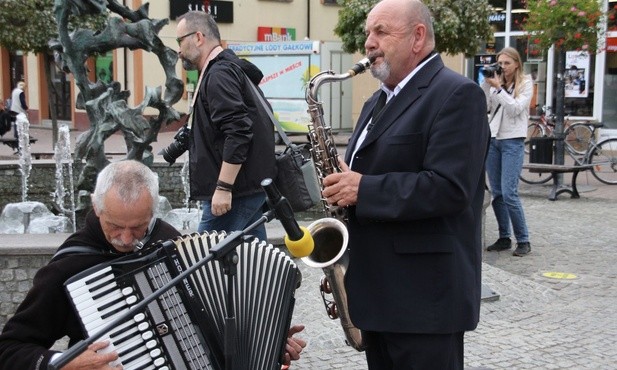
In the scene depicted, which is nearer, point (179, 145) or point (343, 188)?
point (343, 188)

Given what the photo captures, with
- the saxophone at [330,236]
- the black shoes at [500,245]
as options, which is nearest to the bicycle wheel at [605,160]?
the black shoes at [500,245]

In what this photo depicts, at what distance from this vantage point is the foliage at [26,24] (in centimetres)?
1636

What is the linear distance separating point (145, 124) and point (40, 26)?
11.4 metres

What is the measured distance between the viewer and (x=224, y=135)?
438 centimetres

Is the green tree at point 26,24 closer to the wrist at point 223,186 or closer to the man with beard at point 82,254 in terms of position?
the wrist at point 223,186

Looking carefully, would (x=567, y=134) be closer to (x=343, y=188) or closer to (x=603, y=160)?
(x=603, y=160)

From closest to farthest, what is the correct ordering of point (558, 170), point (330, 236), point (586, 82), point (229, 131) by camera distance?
point (330, 236), point (229, 131), point (558, 170), point (586, 82)

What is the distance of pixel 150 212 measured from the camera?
2.75 meters

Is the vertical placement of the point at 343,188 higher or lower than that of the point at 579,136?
higher

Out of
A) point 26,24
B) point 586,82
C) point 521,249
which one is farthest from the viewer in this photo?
point 586,82

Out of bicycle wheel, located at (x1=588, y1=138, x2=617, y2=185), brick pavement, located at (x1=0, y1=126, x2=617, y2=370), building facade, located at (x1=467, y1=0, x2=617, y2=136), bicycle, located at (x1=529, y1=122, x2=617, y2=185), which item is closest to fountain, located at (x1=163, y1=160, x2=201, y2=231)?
brick pavement, located at (x1=0, y1=126, x2=617, y2=370)

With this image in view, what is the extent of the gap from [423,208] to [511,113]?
15.8 feet

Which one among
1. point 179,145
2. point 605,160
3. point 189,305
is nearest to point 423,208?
point 189,305

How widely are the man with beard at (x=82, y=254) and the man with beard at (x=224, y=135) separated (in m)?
1.52
